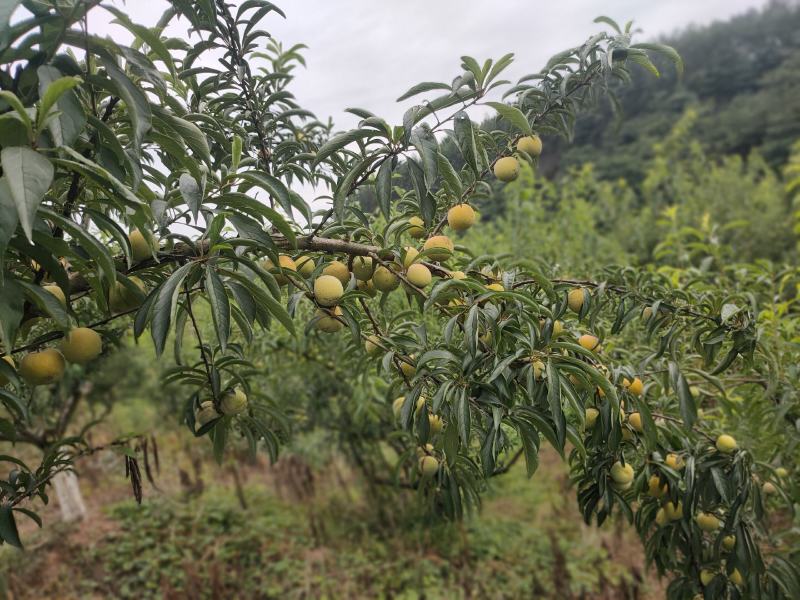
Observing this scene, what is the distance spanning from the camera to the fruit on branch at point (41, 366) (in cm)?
71

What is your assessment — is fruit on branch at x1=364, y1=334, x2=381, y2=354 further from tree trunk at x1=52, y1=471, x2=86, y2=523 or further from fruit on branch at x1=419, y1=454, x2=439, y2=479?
tree trunk at x1=52, y1=471, x2=86, y2=523

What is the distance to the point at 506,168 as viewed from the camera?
3.22 feet

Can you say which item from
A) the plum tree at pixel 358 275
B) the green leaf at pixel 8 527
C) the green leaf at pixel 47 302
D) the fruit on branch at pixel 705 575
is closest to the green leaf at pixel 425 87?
the plum tree at pixel 358 275

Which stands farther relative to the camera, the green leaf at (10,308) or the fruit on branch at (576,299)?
the fruit on branch at (576,299)

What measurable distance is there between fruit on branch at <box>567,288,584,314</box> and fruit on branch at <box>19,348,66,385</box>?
885 millimetres

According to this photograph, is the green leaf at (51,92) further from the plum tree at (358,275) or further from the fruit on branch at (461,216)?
the fruit on branch at (461,216)

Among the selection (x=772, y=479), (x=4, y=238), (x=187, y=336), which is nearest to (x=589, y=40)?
(x=4, y=238)

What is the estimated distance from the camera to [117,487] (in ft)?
15.8

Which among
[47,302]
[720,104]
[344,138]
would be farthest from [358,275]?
[720,104]

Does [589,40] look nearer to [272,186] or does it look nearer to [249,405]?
[272,186]

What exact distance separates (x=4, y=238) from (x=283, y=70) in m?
1.18

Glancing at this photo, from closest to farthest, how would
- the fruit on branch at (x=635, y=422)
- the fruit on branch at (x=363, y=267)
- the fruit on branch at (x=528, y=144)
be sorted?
the fruit on branch at (x=363, y=267), the fruit on branch at (x=528, y=144), the fruit on branch at (x=635, y=422)

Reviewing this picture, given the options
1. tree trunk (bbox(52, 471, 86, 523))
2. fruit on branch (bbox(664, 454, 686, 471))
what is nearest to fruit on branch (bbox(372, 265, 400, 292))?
fruit on branch (bbox(664, 454, 686, 471))

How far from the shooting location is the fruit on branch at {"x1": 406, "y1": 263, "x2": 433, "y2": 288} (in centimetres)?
81
